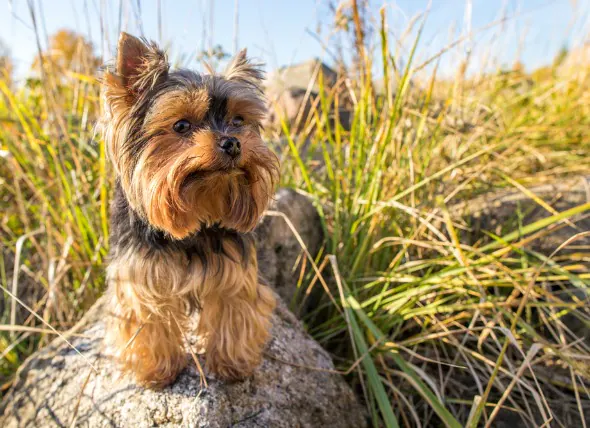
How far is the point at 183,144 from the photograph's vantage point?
1.85 m

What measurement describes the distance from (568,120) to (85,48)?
5.41 meters

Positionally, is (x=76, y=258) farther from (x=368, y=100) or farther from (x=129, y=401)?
(x=368, y=100)

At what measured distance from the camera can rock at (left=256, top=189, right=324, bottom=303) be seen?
3410mm

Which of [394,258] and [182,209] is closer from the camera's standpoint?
[182,209]

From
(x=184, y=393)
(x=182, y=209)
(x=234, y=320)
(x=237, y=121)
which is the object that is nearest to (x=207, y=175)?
(x=182, y=209)

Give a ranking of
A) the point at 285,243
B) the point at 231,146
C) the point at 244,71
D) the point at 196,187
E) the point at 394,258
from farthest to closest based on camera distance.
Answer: the point at 285,243 → the point at 394,258 → the point at 244,71 → the point at 196,187 → the point at 231,146

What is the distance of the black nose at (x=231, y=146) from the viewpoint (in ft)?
5.90

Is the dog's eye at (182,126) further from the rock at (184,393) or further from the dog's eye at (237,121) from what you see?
the rock at (184,393)

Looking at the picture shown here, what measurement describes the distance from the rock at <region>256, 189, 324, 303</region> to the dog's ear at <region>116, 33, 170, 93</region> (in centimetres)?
157

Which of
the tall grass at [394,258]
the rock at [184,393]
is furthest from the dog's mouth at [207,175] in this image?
the tall grass at [394,258]

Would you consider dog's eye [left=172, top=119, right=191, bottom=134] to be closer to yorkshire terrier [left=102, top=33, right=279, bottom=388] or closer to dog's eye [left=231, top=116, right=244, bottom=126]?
yorkshire terrier [left=102, top=33, right=279, bottom=388]

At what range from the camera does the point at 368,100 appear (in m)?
Answer: 3.45

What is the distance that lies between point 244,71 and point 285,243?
1.62 meters

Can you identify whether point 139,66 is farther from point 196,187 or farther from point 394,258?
point 394,258
